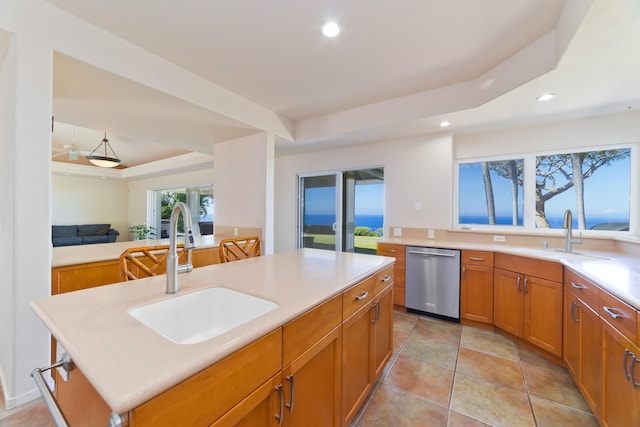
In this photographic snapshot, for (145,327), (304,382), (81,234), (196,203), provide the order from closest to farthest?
(145,327) → (304,382) → (196,203) → (81,234)

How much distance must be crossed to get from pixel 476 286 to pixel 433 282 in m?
0.42

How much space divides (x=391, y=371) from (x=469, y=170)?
2.73 meters

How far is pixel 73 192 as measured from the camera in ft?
24.9

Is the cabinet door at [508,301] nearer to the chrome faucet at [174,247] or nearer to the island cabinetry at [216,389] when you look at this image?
the island cabinetry at [216,389]

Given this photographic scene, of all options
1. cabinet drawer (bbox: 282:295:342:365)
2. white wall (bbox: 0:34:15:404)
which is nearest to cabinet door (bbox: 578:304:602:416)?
cabinet drawer (bbox: 282:295:342:365)

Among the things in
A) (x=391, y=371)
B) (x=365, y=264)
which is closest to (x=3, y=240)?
(x=365, y=264)

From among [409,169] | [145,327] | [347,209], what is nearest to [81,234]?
[347,209]

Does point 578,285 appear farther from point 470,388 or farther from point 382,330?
point 382,330

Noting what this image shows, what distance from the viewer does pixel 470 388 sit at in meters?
1.83

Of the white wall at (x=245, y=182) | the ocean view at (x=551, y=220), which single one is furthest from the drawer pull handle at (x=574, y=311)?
the white wall at (x=245, y=182)

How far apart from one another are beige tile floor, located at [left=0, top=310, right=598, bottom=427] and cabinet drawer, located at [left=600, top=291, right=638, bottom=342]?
0.73m

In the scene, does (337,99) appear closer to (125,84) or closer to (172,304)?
(125,84)

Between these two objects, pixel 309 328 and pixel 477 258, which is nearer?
pixel 309 328

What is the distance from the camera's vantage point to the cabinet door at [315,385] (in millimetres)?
932
